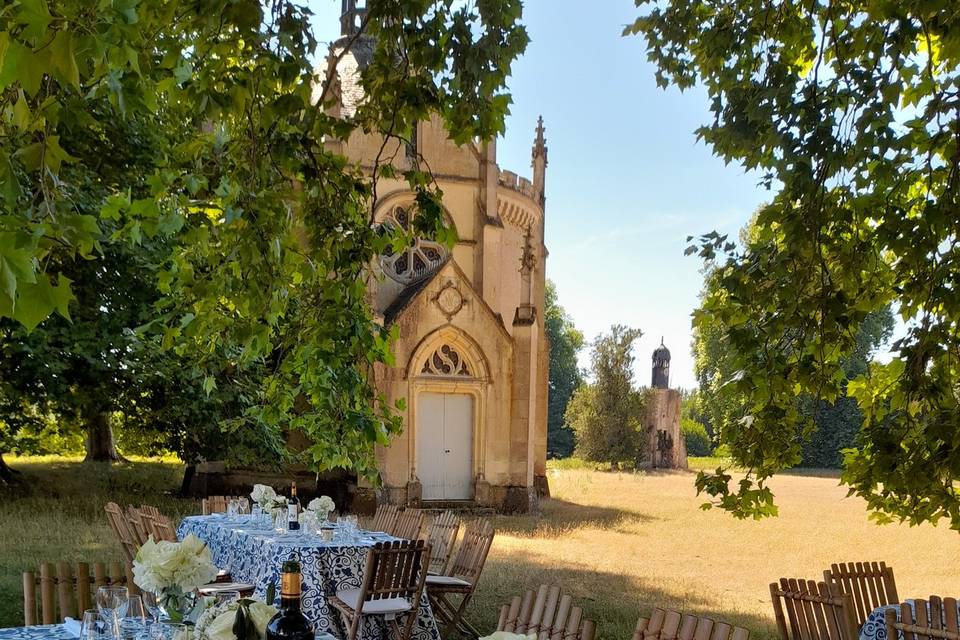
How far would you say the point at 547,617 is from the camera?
452cm

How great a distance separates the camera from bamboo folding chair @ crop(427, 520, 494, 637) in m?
8.23

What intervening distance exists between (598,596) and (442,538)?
2.60 meters

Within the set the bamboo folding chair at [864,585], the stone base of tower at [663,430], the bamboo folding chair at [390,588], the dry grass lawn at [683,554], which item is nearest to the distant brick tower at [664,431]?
the stone base of tower at [663,430]

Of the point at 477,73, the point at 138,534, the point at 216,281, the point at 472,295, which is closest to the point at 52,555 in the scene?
the point at 138,534

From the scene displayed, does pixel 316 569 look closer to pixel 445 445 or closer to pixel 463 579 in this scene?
pixel 463 579

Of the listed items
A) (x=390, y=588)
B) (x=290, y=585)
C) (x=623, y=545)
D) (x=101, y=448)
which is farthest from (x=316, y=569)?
(x=101, y=448)

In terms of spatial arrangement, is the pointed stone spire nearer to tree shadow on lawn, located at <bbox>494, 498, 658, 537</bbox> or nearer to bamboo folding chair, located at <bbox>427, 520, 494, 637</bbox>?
tree shadow on lawn, located at <bbox>494, 498, 658, 537</bbox>

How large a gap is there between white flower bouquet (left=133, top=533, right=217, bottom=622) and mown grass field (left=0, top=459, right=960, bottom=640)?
608cm

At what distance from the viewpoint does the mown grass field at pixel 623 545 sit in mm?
11109

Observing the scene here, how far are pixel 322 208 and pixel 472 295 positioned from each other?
15310mm

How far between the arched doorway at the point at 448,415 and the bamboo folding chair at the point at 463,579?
459 inches

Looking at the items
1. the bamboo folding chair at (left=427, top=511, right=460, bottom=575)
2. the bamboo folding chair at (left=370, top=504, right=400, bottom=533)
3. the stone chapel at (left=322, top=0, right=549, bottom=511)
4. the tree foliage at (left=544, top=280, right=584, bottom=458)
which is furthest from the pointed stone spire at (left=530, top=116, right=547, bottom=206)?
the tree foliage at (left=544, top=280, right=584, bottom=458)

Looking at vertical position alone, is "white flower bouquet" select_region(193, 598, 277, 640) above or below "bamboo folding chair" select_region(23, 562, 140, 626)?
above

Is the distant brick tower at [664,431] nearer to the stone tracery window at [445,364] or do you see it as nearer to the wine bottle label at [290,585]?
the stone tracery window at [445,364]
